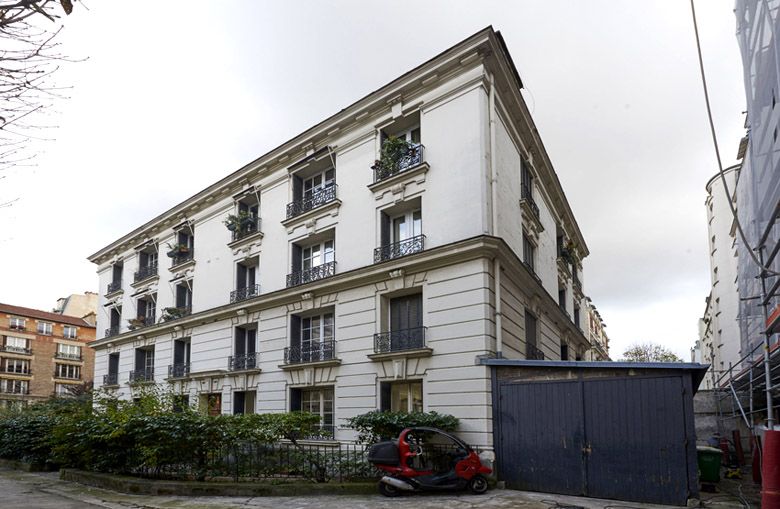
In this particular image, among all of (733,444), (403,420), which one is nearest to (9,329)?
(403,420)

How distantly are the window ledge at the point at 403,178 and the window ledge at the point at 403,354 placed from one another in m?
5.11

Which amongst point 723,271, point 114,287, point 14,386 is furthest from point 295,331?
point 14,386

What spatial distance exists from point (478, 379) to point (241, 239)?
41.8 ft

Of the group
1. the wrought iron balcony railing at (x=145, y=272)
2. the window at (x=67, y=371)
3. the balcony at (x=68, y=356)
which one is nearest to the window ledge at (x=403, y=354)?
the wrought iron balcony railing at (x=145, y=272)

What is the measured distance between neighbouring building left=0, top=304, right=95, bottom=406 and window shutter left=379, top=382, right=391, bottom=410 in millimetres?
55579

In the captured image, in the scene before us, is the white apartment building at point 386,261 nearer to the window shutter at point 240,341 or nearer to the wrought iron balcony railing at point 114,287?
the window shutter at point 240,341

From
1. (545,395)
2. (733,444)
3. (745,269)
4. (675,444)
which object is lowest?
(733,444)

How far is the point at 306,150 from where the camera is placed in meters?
21.3

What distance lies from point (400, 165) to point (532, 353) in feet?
25.2

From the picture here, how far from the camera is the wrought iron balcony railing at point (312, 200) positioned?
2009 centimetres

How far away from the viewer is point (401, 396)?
16.8 metres

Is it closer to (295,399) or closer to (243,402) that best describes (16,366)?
(243,402)

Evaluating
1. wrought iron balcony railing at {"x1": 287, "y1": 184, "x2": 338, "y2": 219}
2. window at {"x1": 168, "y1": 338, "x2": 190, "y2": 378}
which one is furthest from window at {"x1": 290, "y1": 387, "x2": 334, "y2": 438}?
window at {"x1": 168, "y1": 338, "x2": 190, "y2": 378}

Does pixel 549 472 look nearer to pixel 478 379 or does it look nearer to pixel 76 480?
pixel 478 379
